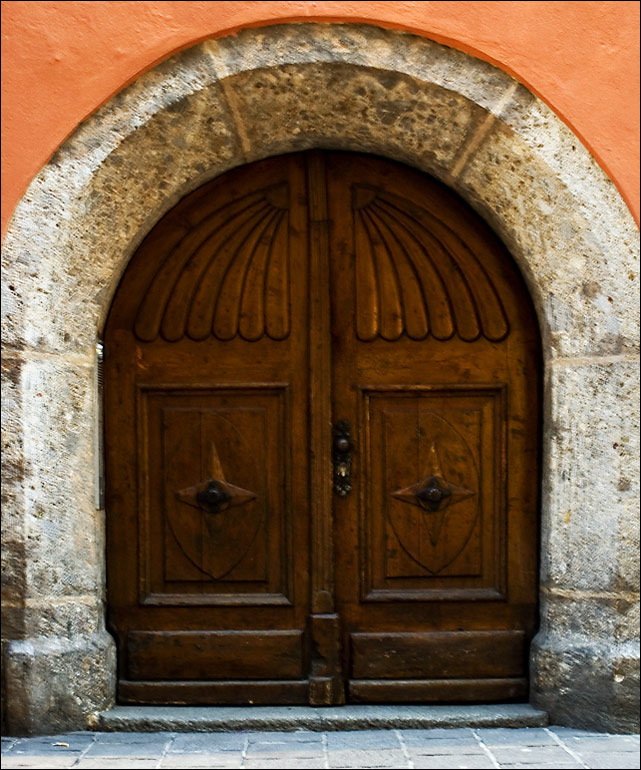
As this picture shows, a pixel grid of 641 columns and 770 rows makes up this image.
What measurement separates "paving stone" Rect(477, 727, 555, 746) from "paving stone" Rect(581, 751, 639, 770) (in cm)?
17

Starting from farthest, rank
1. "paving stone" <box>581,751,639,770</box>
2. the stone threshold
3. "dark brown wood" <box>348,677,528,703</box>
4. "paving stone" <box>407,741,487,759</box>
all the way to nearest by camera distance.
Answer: "dark brown wood" <box>348,677,528,703</box>
the stone threshold
"paving stone" <box>407,741,487,759</box>
"paving stone" <box>581,751,639,770</box>

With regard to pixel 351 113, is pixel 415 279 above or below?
below

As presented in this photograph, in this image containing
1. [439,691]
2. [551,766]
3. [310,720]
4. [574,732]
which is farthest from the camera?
[439,691]

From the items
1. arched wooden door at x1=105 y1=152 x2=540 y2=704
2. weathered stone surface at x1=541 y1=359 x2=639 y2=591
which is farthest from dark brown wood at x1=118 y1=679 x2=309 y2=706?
weathered stone surface at x1=541 y1=359 x2=639 y2=591

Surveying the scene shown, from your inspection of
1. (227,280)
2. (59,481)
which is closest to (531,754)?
(59,481)

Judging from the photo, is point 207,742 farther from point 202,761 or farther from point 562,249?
point 562,249

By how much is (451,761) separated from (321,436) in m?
1.24

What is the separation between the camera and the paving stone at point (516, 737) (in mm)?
3184

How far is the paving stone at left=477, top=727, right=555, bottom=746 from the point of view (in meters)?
3.18

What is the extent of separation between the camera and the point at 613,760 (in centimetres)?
300

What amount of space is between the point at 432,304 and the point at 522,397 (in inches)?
19.7

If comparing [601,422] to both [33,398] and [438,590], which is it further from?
[33,398]

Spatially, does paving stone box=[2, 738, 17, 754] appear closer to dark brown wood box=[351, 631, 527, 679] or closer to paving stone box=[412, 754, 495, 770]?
dark brown wood box=[351, 631, 527, 679]

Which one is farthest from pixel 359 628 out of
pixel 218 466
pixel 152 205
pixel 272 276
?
pixel 152 205
